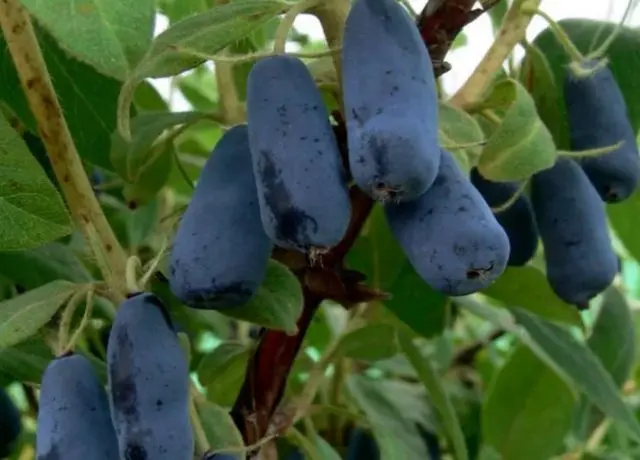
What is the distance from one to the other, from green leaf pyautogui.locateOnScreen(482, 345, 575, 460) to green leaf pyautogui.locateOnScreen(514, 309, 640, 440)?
0.19 feet

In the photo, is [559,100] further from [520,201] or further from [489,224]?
[489,224]

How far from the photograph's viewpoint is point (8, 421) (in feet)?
1.63

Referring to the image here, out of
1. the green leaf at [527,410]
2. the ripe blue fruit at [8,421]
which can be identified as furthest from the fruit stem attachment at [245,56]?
the green leaf at [527,410]

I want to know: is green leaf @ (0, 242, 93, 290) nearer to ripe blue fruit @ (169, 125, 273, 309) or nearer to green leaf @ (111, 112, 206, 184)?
green leaf @ (111, 112, 206, 184)

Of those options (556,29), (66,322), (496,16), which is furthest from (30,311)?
(496,16)

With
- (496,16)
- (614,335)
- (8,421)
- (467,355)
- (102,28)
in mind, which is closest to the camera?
(102,28)

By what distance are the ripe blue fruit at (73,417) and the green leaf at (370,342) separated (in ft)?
0.74

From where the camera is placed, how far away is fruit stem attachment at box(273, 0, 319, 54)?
34cm

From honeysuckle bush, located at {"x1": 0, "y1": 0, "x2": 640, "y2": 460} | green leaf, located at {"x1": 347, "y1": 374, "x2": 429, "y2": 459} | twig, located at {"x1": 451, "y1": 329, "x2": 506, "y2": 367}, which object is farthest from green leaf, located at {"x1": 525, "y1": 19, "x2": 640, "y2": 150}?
twig, located at {"x1": 451, "y1": 329, "x2": 506, "y2": 367}

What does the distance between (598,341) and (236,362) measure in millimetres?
295

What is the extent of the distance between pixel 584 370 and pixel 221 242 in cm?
35

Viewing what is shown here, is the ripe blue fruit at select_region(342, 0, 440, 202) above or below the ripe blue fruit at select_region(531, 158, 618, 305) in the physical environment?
above

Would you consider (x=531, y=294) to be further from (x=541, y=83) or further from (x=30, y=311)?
(x=30, y=311)

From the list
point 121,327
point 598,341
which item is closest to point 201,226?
point 121,327
